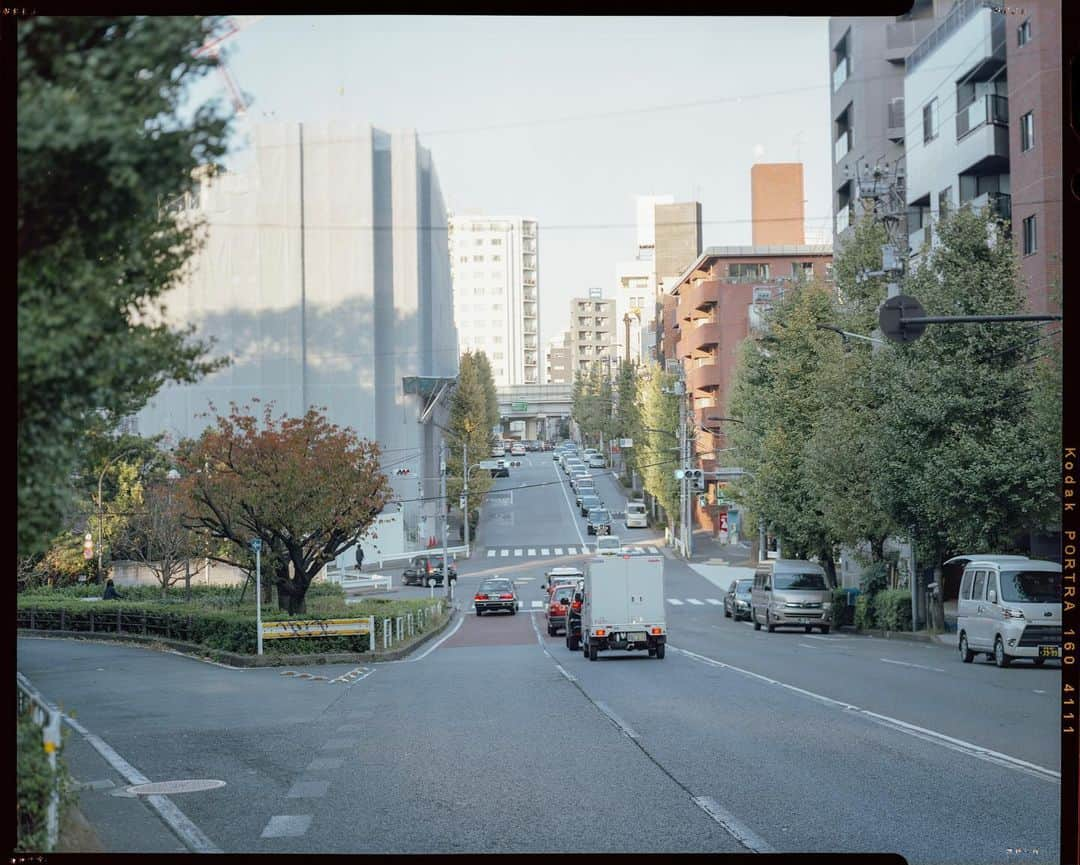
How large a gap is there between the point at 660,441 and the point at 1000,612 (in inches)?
2039

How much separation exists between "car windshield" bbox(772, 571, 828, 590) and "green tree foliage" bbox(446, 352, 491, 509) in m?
31.9

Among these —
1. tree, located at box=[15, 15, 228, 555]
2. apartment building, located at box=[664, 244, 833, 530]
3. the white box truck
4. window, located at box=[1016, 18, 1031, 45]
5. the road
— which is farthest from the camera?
apartment building, located at box=[664, 244, 833, 530]

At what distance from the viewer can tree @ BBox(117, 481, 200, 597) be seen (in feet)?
23.9

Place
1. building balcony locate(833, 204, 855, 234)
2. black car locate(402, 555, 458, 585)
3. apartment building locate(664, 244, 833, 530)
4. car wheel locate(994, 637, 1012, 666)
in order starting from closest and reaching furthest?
black car locate(402, 555, 458, 585) → car wheel locate(994, 637, 1012, 666) → building balcony locate(833, 204, 855, 234) → apartment building locate(664, 244, 833, 530)

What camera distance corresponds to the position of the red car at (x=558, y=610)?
130 ft

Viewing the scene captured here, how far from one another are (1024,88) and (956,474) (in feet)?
59.0

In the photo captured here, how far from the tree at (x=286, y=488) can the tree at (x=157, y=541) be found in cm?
39

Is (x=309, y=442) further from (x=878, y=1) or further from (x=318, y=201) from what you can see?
(x=878, y=1)

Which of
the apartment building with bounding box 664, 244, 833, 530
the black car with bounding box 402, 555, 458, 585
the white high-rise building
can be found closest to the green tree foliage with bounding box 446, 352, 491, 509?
the white high-rise building

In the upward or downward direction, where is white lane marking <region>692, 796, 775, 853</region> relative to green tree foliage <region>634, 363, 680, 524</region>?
downward

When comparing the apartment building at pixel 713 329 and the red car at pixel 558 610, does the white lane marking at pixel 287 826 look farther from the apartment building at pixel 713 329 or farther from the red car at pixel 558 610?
the apartment building at pixel 713 329

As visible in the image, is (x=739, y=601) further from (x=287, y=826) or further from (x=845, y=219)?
(x=287, y=826)

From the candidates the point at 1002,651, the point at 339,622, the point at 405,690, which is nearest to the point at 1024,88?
the point at 405,690

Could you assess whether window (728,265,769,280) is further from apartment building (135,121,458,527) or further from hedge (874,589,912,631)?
apartment building (135,121,458,527)
